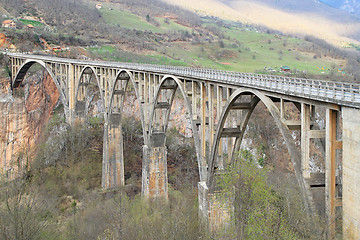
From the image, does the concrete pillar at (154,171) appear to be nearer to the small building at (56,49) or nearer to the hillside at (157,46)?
the hillside at (157,46)

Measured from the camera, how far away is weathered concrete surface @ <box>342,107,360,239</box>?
14375 millimetres

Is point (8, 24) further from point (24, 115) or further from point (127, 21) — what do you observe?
point (127, 21)

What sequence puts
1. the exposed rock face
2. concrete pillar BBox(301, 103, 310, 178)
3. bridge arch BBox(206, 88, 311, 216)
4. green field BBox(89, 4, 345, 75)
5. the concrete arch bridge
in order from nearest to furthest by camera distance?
the concrete arch bridge → concrete pillar BBox(301, 103, 310, 178) → bridge arch BBox(206, 88, 311, 216) → the exposed rock face → green field BBox(89, 4, 345, 75)

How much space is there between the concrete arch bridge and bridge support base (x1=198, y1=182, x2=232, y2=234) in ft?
0.43

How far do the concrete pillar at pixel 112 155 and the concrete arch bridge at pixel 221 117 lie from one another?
132mm

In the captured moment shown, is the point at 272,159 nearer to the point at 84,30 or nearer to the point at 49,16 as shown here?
the point at 84,30

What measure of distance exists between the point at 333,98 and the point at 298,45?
13828cm

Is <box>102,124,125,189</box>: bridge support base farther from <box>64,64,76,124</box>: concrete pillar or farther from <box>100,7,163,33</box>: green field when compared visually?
<box>100,7,163,33</box>: green field

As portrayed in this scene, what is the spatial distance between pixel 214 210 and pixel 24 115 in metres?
48.8

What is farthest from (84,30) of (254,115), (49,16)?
(254,115)

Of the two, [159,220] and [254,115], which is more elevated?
[254,115]

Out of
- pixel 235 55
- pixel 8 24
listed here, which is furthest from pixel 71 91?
pixel 235 55

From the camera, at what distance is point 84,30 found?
121 meters

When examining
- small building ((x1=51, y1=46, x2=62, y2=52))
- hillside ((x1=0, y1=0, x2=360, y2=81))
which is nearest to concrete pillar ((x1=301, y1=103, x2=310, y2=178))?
hillside ((x1=0, y1=0, x2=360, y2=81))
